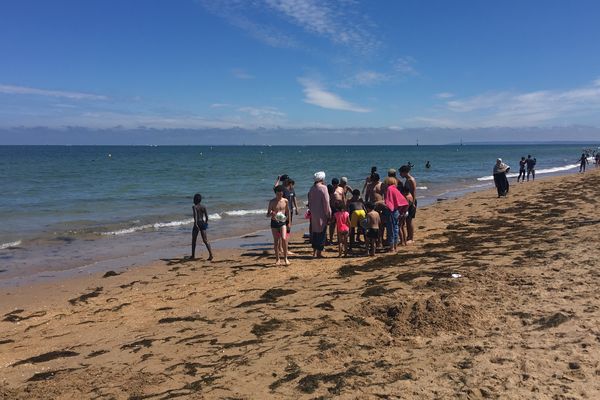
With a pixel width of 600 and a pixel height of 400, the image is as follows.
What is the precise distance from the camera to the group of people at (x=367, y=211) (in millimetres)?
9289

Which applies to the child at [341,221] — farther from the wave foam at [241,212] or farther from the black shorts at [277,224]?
the wave foam at [241,212]

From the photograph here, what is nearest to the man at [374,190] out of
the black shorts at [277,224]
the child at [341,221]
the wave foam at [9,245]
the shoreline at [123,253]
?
the child at [341,221]

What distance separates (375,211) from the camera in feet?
31.0

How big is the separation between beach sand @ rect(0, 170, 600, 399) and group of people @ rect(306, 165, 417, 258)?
1.94 ft

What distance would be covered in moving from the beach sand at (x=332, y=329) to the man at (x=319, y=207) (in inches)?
28.0

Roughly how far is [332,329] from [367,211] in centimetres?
461

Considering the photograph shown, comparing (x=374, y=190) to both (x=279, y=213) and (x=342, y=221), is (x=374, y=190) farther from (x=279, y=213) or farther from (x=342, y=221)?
(x=279, y=213)

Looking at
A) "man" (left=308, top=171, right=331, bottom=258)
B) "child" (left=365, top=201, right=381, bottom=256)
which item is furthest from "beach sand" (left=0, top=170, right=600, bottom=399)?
"man" (left=308, top=171, right=331, bottom=258)

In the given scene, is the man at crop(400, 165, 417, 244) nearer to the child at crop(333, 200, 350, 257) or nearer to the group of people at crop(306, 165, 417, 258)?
→ the group of people at crop(306, 165, 417, 258)

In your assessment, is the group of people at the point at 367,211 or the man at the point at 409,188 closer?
the group of people at the point at 367,211

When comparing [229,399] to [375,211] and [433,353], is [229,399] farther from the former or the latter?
[375,211]

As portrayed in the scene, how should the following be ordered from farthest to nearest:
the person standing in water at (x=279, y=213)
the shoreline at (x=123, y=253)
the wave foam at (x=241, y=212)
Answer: the wave foam at (x=241, y=212) < the shoreline at (x=123, y=253) < the person standing in water at (x=279, y=213)

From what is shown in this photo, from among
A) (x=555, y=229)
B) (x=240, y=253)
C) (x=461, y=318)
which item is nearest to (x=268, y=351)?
(x=461, y=318)

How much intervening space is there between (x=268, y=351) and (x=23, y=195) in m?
26.4
